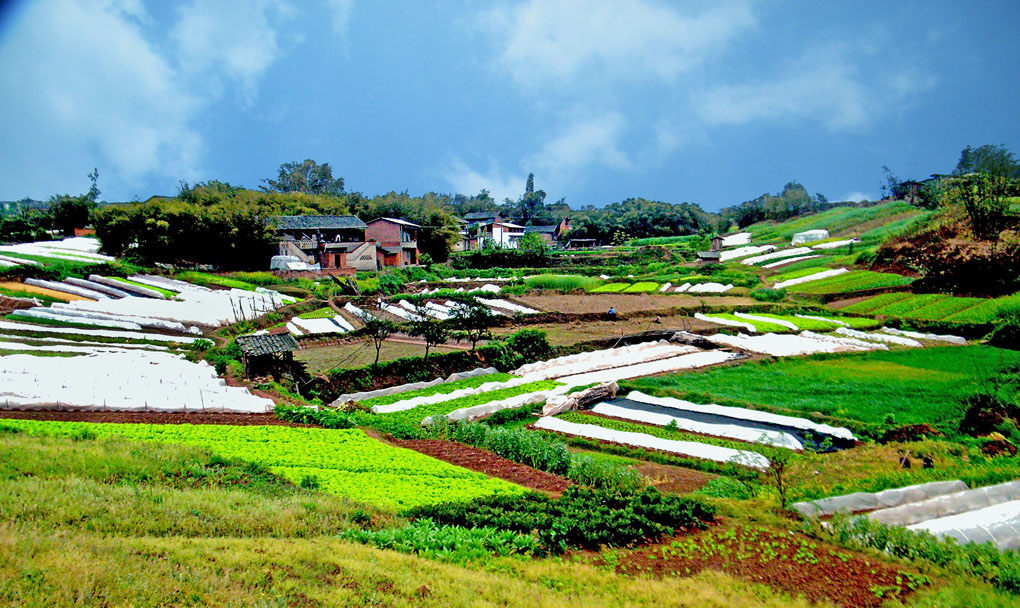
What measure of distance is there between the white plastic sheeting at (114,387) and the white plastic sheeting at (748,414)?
14.0 meters

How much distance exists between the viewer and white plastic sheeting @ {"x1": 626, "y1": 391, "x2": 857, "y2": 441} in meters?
17.4

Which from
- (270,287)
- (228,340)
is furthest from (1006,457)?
(270,287)

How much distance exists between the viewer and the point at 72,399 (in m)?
18.9

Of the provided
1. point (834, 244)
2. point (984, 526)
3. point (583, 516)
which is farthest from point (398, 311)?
point (834, 244)

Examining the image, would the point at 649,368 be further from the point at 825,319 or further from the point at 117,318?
the point at 117,318

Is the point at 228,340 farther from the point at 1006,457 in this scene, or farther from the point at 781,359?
the point at 1006,457

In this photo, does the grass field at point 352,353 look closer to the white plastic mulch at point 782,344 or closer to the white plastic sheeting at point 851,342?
the white plastic mulch at point 782,344

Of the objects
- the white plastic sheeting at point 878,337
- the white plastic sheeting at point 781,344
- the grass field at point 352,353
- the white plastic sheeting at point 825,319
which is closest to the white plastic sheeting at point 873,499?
the white plastic sheeting at point 781,344

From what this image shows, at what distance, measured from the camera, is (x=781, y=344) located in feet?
99.1

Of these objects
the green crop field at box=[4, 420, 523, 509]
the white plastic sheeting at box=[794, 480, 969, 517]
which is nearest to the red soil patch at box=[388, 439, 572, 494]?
the green crop field at box=[4, 420, 523, 509]

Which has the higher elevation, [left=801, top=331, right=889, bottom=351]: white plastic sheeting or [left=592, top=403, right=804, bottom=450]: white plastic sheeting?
[left=801, top=331, right=889, bottom=351]: white plastic sheeting

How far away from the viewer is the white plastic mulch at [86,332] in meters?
30.4

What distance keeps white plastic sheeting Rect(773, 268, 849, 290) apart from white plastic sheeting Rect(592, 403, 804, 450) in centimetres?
3643

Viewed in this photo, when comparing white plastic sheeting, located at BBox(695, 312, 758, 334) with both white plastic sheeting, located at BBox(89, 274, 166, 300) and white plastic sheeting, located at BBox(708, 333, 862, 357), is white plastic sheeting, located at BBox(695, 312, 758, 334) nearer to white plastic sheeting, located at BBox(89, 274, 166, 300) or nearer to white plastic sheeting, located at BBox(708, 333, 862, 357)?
white plastic sheeting, located at BBox(708, 333, 862, 357)
